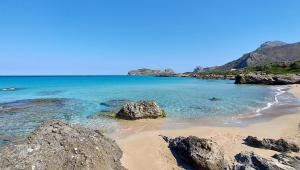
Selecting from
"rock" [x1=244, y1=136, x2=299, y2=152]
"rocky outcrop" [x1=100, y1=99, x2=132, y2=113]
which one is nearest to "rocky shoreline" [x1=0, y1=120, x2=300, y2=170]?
"rock" [x1=244, y1=136, x2=299, y2=152]

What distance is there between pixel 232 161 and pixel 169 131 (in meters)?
A: 6.14

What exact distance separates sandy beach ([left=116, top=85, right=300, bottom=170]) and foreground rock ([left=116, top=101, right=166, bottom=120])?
2016 millimetres

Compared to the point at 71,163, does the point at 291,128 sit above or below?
below

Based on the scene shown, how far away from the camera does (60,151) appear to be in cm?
916

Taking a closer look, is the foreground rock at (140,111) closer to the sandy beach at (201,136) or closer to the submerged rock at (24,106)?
the sandy beach at (201,136)

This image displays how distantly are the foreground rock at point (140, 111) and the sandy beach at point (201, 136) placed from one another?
6.62 ft

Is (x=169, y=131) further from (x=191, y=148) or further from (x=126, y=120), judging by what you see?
(x=191, y=148)

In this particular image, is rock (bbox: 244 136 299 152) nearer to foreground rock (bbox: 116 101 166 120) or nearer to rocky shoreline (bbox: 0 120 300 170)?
rocky shoreline (bbox: 0 120 300 170)

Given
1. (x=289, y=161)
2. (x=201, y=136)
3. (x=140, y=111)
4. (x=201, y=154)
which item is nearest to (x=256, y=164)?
(x=289, y=161)

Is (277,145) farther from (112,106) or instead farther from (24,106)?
(24,106)

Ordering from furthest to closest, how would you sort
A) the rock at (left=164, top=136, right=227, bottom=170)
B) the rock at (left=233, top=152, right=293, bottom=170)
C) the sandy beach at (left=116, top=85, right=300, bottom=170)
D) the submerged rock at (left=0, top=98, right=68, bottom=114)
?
1. the submerged rock at (left=0, top=98, right=68, bottom=114)
2. the sandy beach at (left=116, top=85, right=300, bottom=170)
3. the rock at (left=164, top=136, right=227, bottom=170)
4. the rock at (left=233, top=152, right=293, bottom=170)

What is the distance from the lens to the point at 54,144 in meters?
9.33

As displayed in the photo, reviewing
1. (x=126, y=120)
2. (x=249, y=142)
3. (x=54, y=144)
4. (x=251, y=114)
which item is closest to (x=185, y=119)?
(x=126, y=120)

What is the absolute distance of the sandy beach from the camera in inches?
442
